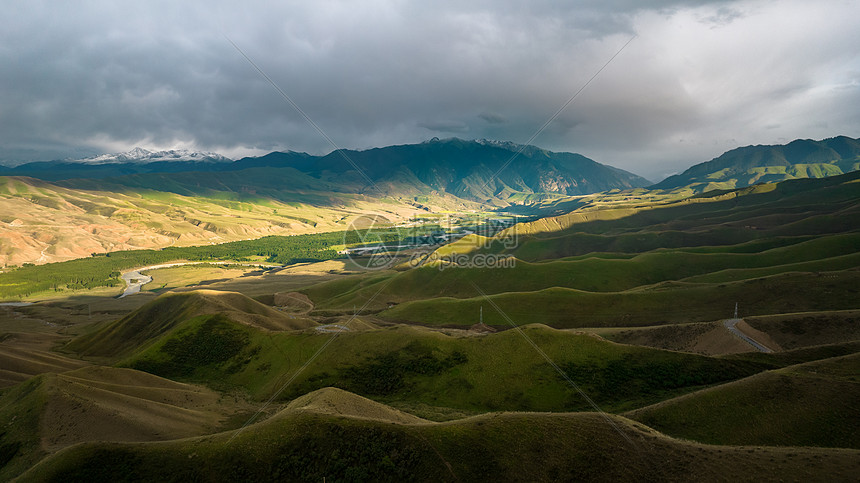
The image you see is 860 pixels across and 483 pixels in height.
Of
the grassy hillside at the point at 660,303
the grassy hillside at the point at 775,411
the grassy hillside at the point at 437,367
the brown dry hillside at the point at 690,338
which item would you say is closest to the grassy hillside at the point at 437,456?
the grassy hillside at the point at 775,411

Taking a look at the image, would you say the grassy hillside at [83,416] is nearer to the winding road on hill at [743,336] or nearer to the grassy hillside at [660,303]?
the grassy hillside at [660,303]

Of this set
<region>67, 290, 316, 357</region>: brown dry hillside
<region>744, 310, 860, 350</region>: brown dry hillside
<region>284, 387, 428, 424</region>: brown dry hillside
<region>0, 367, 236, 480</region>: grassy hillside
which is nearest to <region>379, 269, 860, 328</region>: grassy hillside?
<region>744, 310, 860, 350</region>: brown dry hillside

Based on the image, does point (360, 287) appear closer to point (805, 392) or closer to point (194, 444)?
point (194, 444)

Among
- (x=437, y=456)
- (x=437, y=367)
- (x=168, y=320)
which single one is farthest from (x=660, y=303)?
(x=168, y=320)

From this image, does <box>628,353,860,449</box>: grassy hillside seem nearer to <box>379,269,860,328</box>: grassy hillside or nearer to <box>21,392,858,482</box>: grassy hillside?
<box>21,392,858,482</box>: grassy hillside

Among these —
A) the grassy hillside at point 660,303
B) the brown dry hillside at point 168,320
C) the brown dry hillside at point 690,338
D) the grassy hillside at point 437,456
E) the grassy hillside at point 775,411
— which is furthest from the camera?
the brown dry hillside at point 168,320

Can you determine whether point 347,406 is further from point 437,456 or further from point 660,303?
point 660,303

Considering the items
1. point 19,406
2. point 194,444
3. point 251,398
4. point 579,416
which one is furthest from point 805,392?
point 19,406
